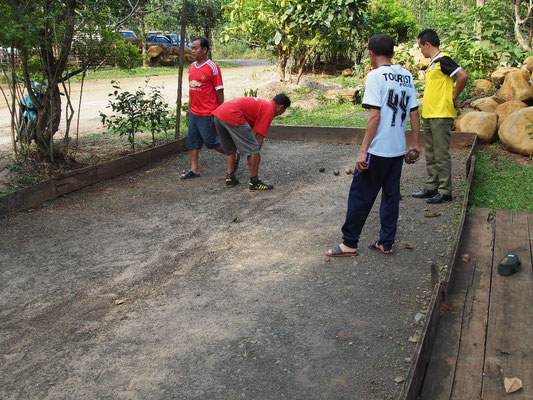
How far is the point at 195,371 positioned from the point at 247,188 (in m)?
4.23

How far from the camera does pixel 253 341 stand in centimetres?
374

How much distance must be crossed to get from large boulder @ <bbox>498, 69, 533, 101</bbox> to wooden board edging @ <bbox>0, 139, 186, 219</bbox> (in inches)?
259

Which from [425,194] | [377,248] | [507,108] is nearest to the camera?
[377,248]

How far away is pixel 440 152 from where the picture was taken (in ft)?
21.0

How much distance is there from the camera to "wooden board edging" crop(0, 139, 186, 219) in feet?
20.9

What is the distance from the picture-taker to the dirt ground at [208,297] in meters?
3.37

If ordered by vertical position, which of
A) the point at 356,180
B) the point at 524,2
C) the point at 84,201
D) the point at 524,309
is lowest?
the point at 84,201

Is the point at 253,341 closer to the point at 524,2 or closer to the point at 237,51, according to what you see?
the point at 524,2

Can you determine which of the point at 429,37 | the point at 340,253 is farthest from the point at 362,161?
the point at 429,37

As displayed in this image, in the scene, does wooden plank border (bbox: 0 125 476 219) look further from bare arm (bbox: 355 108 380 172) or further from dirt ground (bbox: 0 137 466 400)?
bare arm (bbox: 355 108 380 172)

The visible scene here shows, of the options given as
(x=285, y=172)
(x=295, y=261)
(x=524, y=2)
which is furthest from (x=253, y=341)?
(x=524, y=2)

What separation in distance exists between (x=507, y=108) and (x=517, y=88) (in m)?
0.72

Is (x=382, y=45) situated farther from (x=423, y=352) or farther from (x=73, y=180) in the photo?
(x=73, y=180)

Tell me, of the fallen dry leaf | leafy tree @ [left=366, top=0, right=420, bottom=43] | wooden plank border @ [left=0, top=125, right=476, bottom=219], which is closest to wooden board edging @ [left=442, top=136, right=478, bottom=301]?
the fallen dry leaf
